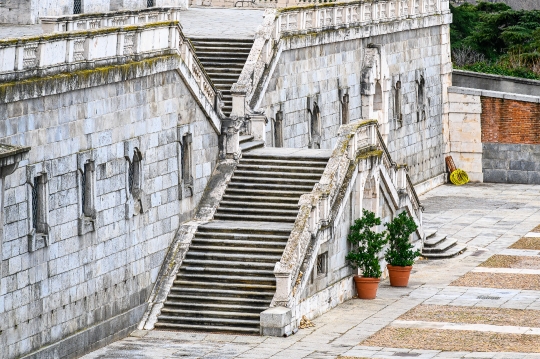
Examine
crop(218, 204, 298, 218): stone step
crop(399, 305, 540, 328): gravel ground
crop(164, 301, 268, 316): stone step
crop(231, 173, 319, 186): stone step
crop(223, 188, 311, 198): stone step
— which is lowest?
crop(399, 305, 540, 328): gravel ground

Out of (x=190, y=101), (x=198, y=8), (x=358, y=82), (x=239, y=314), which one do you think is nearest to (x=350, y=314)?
(x=239, y=314)

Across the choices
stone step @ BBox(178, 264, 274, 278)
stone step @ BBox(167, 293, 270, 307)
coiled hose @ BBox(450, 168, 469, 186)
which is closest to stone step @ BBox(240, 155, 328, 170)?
stone step @ BBox(178, 264, 274, 278)

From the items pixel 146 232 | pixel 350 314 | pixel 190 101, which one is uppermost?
pixel 190 101

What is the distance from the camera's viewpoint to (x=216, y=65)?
43156 mm

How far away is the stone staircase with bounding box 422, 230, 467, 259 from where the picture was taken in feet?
147

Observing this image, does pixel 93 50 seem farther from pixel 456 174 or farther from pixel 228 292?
pixel 456 174

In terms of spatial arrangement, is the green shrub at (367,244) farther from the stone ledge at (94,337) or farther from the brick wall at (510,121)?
the brick wall at (510,121)

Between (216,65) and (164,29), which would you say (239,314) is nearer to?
(164,29)

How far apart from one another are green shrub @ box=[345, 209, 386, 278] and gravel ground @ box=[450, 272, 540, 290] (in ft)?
9.58

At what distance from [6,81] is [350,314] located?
11.6 meters

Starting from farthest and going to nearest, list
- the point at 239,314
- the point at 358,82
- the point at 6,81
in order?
1. the point at 358,82
2. the point at 239,314
3. the point at 6,81

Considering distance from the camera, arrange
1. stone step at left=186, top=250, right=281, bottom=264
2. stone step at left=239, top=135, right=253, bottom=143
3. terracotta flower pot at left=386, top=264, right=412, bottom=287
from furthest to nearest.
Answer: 1. stone step at left=239, top=135, right=253, bottom=143
2. terracotta flower pot at left=386, top=264, right=412, bottom=287
3. stone step at left=186, top=250, right=281, bottom=264

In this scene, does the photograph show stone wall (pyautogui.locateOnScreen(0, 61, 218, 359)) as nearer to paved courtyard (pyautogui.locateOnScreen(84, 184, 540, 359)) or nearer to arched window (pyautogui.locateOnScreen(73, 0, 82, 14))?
paved courtyard (pyautogui.locateOnScreen(84, 184, 540, 359))

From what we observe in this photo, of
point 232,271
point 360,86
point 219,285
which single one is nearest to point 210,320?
point 219,285
